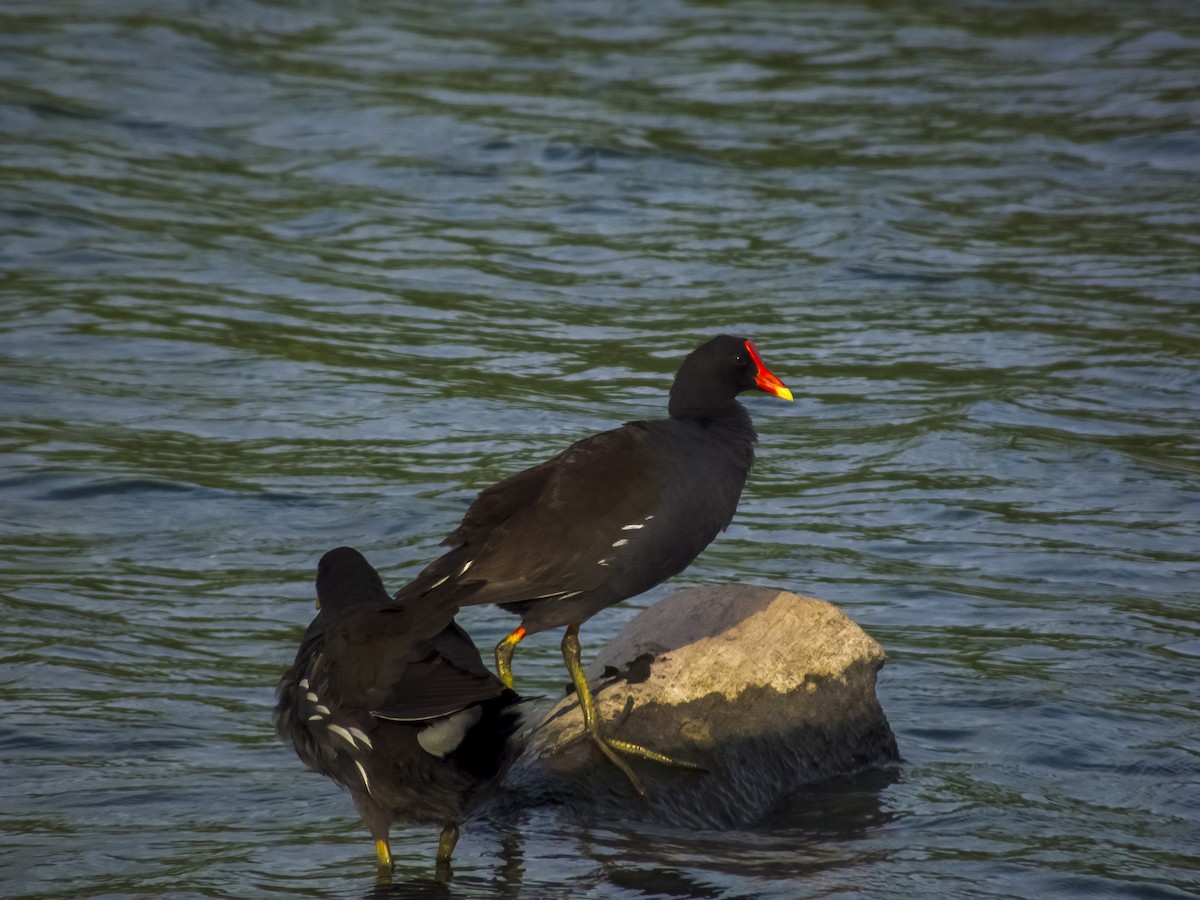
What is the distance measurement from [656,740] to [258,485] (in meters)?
3.89

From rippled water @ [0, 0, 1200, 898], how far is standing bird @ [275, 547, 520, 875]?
31 cm

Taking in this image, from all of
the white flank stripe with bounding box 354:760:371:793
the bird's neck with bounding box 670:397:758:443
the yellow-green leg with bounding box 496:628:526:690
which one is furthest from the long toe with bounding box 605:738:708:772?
the bird's neck with bounding box 670:397:758:443

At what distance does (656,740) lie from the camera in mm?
5699

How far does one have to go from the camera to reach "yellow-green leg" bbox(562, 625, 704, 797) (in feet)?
18.2

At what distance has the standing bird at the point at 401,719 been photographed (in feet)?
16.1

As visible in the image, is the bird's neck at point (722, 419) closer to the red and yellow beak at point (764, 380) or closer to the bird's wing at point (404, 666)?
the red and yellow beak at point (764, 380)

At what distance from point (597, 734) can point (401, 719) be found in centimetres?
92

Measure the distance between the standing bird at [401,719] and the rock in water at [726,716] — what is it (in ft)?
1.91

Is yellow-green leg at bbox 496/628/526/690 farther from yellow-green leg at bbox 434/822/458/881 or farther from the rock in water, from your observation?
yellow-green leg at bbox 434/822/458/881

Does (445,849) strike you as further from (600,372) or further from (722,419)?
(600,372)

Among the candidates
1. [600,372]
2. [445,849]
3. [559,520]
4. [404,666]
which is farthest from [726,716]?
[600,372]

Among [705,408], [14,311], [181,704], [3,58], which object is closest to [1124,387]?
[705,408]

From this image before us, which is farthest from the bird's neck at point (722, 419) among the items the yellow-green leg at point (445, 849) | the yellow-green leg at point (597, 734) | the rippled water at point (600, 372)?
the yellow-green leg at point (445, 849)

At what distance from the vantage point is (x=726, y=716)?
571 centimetres
